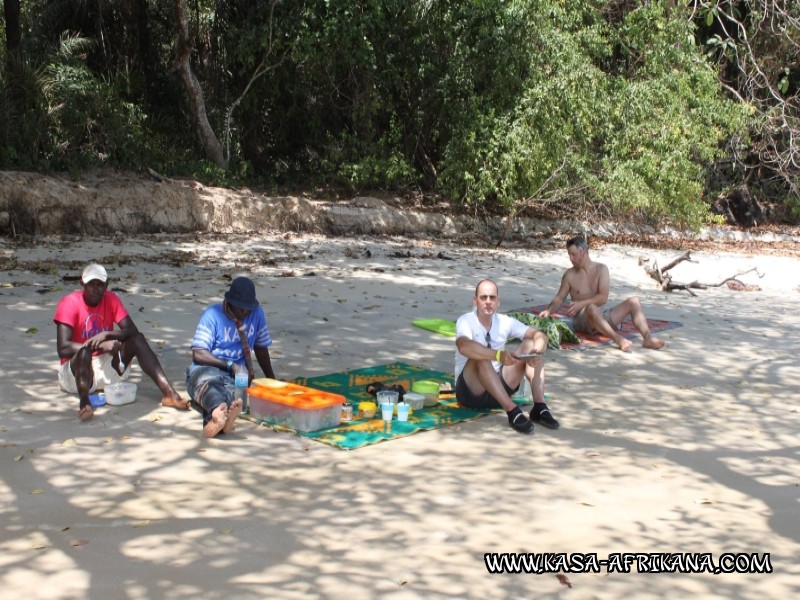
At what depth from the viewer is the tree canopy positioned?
18.2 metres

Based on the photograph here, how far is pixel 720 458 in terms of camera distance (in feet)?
19.4

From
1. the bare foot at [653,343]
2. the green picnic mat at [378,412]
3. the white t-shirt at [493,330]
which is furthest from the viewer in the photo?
the bare foot at [653,343]

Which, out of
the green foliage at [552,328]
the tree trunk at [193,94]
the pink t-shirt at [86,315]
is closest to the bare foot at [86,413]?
the pink t-shirt at [86,315]

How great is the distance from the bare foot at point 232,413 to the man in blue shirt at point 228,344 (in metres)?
0.17

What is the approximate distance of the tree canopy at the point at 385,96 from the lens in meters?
18.2

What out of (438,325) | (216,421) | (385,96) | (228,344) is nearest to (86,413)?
(216,421)

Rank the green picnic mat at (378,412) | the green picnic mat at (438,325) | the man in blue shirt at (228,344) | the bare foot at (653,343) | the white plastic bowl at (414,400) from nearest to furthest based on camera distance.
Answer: the green picnic mat at (378,412)
the man in blue shirt at (228,344)
the white plastic bowl at (414,400)
the bare foot at (653,343)
the green picnic mat at (438,325)

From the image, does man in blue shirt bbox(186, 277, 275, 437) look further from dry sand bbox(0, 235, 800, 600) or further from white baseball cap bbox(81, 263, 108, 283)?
white baseball cap bbox(81, 263, 108, 283)

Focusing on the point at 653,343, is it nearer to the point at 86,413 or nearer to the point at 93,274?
the point at 93,274

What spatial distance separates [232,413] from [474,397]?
181 cm

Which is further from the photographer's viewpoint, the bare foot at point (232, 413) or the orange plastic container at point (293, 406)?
the orange plastic container at point (293, 406)

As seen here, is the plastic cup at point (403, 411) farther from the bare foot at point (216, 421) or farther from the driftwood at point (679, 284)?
the driftwood at point (679, 284)

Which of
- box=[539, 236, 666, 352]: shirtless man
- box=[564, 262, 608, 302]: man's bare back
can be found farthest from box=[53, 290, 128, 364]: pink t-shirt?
box=[564, 262, 608, 302]: man's bare back

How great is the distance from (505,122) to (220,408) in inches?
550
